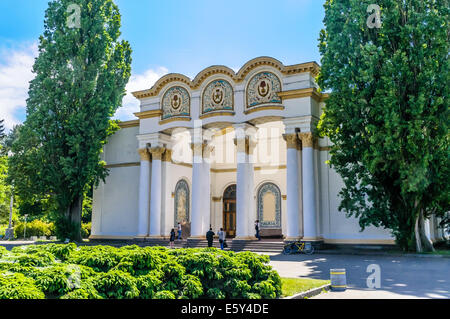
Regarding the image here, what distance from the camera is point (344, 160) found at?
60.8 feet

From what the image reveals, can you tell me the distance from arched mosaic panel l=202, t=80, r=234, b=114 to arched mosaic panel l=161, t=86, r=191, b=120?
4.20 feet

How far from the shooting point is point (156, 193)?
25.5 meters

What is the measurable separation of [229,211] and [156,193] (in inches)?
264

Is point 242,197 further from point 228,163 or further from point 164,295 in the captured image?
point 164,295

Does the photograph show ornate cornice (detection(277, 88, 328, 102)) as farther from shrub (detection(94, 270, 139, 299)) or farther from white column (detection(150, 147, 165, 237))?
shrub (detection(94, 270, 139, 299))

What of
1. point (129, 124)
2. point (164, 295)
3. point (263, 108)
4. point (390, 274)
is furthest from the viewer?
point (129, 124)

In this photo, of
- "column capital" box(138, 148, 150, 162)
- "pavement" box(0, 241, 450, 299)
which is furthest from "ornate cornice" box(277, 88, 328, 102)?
"column capital" box(138, 148, 150, 162)

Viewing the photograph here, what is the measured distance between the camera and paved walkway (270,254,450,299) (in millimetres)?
8820

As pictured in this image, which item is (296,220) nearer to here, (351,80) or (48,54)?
(351,80)

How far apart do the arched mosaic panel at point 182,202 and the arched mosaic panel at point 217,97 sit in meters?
6.12

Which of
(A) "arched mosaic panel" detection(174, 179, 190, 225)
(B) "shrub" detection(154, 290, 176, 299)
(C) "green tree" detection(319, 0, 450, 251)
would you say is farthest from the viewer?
(A) "arched mosaic panel" detection(174, 179, 190, 225)

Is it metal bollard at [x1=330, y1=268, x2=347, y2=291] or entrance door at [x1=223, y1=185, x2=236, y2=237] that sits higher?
entrance door at [x1=223, y1=185, x2=236, y2=237]

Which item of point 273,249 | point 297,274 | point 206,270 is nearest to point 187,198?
point 273,249

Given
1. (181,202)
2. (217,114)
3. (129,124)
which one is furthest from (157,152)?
(217,114)
